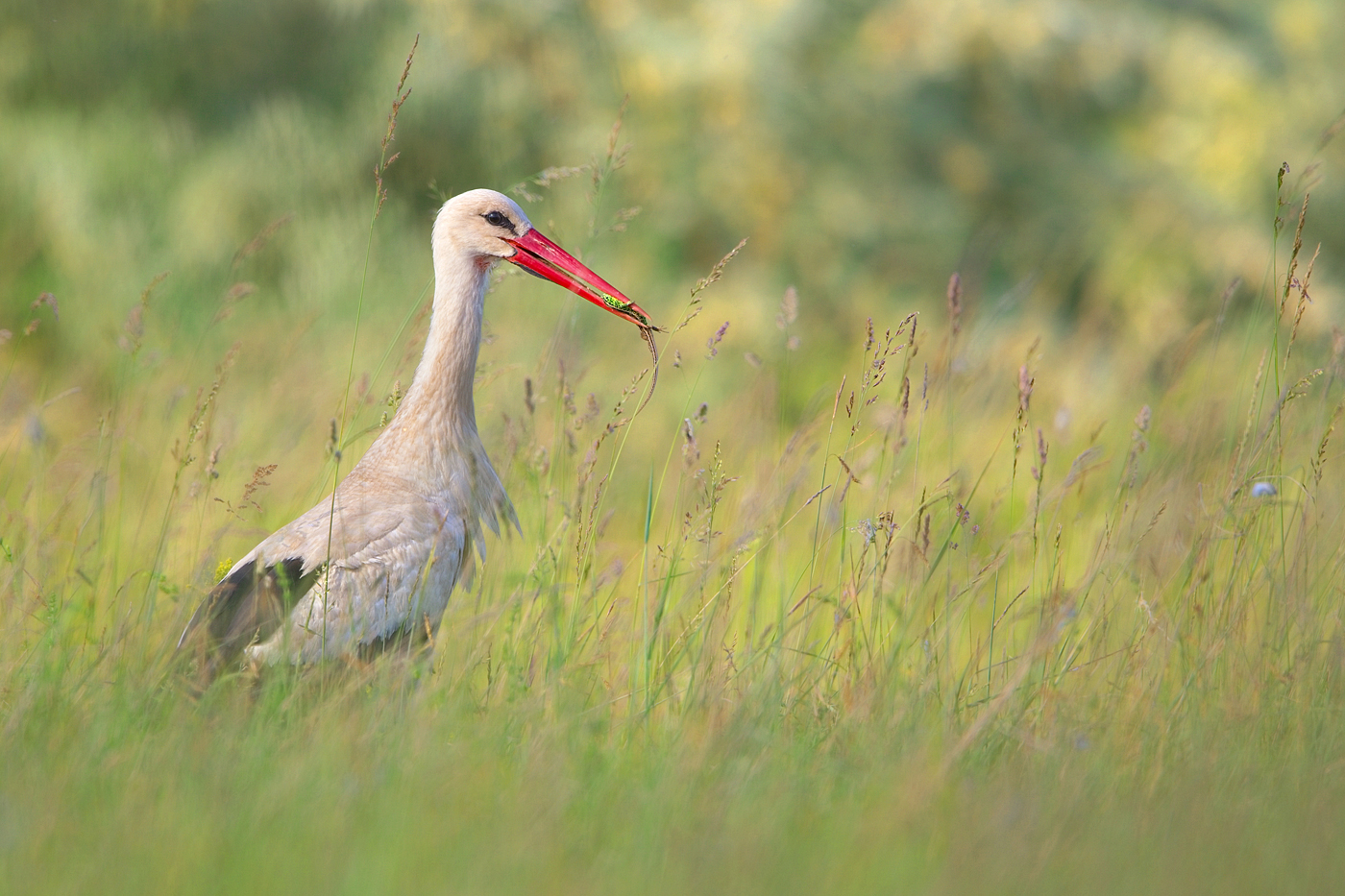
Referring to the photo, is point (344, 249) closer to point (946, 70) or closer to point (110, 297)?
point (110, 297)

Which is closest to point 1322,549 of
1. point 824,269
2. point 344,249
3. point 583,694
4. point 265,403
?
point 583,694

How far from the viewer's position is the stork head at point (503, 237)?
3.49 metres

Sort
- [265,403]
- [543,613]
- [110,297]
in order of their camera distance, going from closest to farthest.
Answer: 1. [543,613]
2. [265,403]
3. [110,297]

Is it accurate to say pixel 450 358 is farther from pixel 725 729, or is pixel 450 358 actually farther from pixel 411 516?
pixel 725 729

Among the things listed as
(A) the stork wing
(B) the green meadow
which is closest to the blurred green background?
(B) the green meadow

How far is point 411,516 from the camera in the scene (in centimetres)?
326

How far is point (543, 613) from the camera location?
115 inches

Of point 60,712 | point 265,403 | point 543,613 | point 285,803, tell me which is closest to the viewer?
point 285,803

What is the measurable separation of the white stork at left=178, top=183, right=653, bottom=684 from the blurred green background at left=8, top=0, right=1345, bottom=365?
3.20 metres

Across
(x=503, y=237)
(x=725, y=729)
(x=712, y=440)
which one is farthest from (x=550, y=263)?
(x=712, y=440)

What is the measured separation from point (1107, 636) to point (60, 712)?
2.39 m

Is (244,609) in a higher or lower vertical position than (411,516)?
lower

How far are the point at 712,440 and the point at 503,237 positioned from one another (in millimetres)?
2576

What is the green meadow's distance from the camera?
211cm
